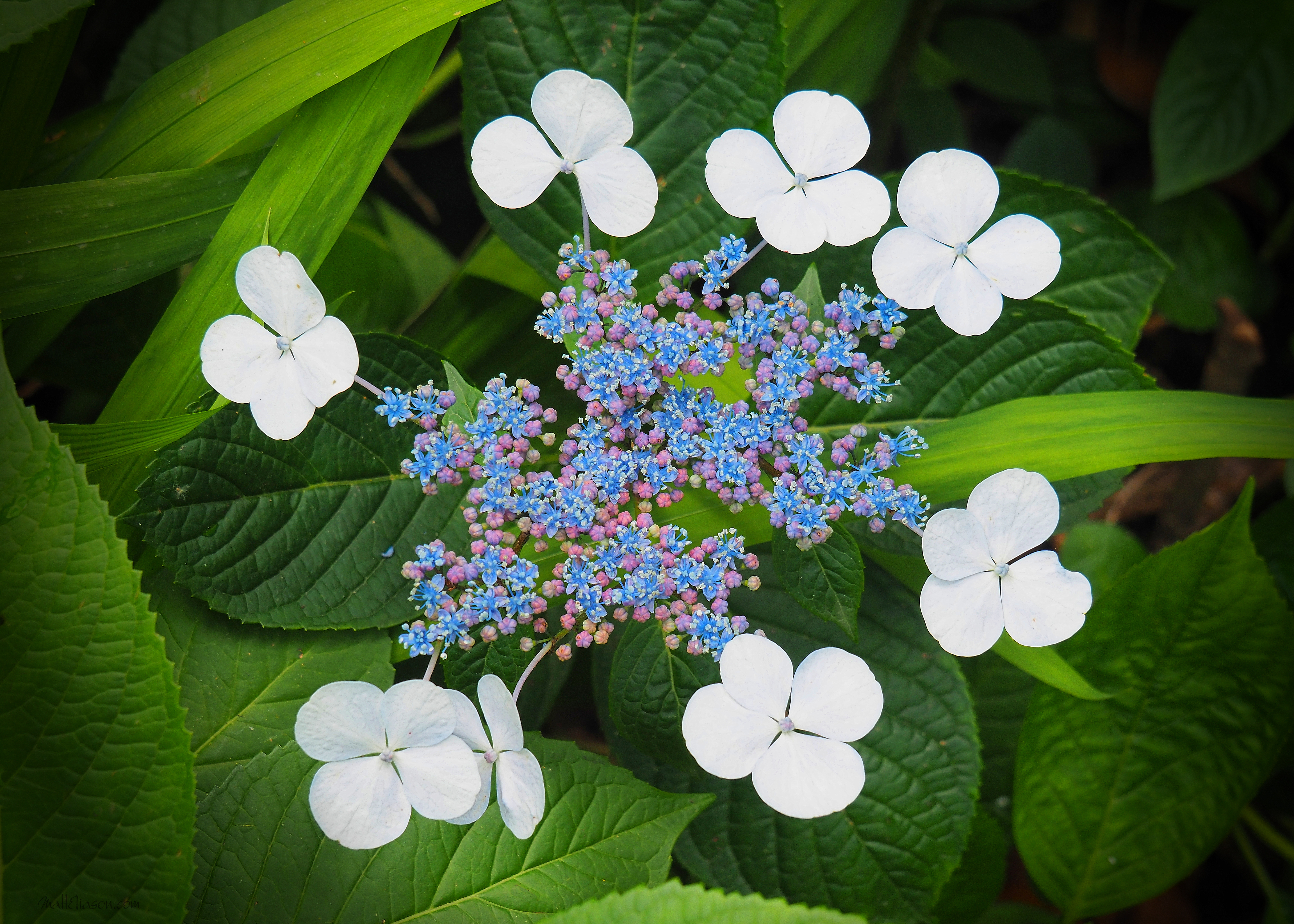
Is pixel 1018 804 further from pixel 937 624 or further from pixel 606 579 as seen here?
pixel 606 579

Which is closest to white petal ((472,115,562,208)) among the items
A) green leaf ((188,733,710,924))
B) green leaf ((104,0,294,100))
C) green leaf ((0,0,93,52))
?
green leaf ((0,0,93,52))

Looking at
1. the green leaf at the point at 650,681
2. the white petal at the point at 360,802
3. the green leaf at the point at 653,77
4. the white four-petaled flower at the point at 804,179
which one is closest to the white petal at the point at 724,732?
the green leaf at the point at 650,681

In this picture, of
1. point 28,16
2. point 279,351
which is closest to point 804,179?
point 279,351

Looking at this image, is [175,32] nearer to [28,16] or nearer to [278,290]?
[28,16]

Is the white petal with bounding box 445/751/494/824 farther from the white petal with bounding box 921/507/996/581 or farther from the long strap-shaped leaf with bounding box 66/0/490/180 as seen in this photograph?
the long strap-shaped leaf with bounding box 66/0/490/180

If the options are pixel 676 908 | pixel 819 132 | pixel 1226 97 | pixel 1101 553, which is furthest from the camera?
pixel 1226 97

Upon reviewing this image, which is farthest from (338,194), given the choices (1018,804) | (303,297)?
(1018,804)

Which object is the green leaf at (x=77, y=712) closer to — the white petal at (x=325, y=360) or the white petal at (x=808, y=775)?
the white petal at (x=325, y=360)
